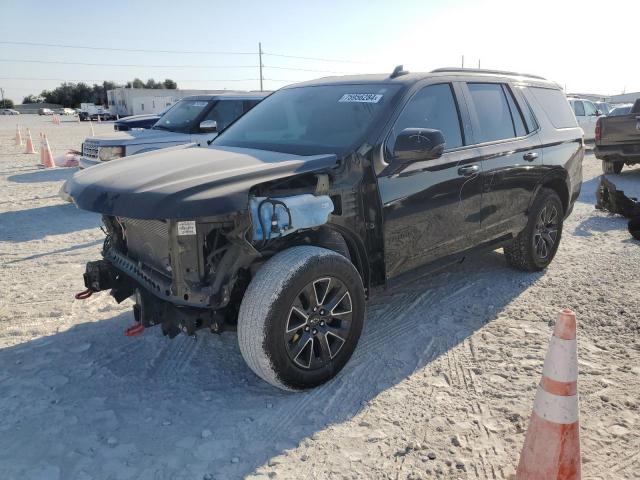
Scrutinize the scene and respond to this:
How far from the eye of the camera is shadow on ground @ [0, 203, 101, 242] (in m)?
6.82

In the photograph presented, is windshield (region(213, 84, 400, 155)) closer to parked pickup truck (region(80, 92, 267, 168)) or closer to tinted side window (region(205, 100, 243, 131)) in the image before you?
parked pickup truck (region(80, 92, 267, 168))

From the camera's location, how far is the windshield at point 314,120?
142 inches

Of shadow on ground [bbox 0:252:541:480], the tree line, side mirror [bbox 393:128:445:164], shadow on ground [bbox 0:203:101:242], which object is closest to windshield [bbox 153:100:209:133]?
shadow on ground [bbox 0:203:101:242]

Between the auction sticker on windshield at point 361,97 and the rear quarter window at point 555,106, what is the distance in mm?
2144

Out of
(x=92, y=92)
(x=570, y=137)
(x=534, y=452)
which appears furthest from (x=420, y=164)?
(x=92, y=92)

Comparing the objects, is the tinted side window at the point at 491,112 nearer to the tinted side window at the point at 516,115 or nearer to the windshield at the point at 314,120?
the tinted side window at the point at 516,115

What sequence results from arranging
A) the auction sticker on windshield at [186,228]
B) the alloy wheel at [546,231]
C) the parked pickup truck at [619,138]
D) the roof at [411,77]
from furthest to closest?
the parked pickup truck at [619,138] → the alloy wheel at [546,231] → the roof at [411,77] → the auction sticker on windshield at [186,228]

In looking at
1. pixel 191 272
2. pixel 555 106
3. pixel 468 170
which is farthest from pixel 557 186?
pixel 191 272

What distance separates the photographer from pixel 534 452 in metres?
2.30

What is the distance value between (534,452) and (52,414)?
2.56 meters

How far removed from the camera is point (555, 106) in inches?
216

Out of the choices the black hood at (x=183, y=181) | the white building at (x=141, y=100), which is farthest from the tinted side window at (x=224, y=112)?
the white building at (x=141, y=100)

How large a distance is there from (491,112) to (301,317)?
2.68 metres

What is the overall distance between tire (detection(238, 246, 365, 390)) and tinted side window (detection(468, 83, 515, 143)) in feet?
6.45
